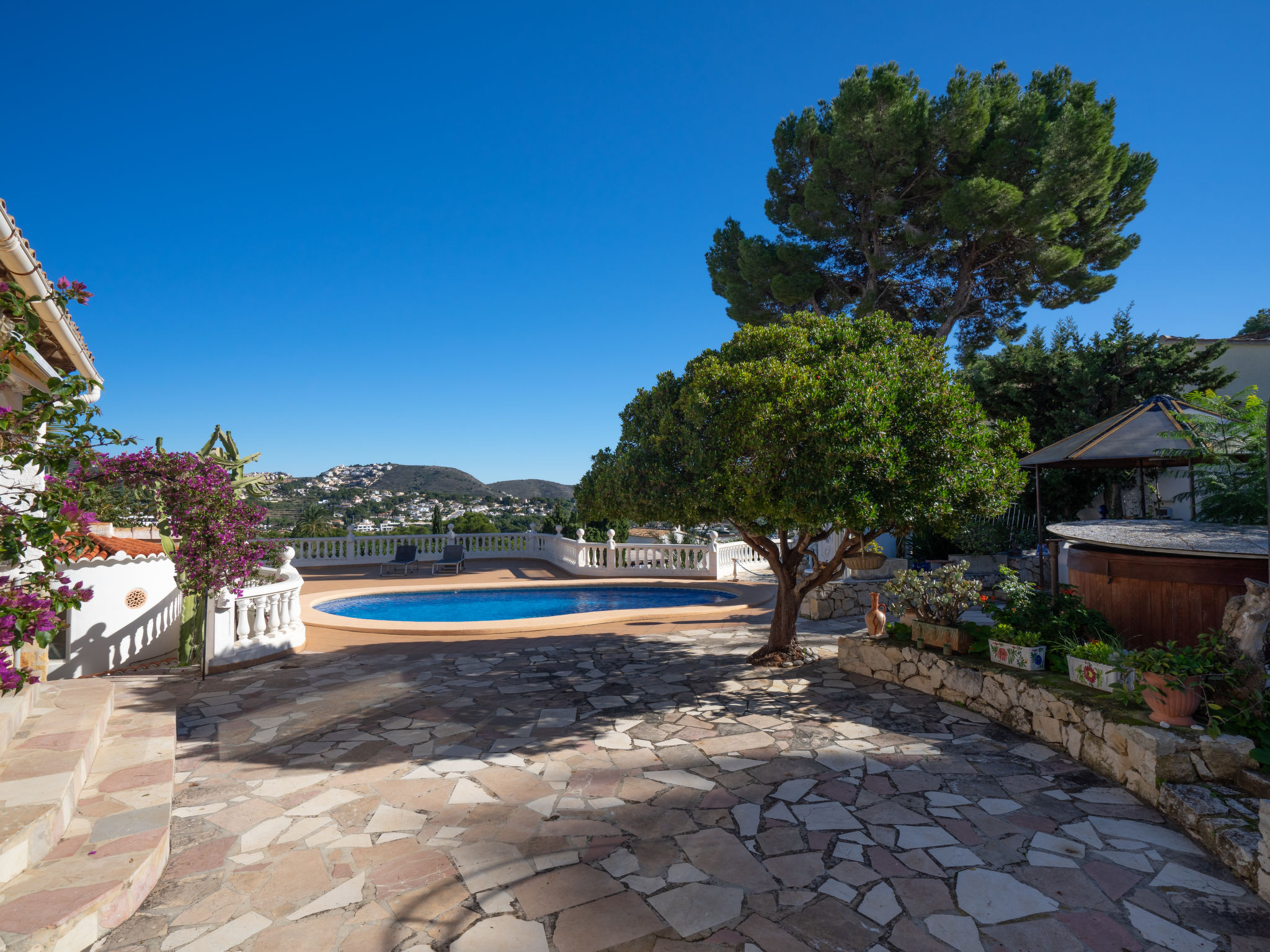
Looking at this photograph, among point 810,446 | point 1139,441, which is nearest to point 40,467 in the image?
point 810,446

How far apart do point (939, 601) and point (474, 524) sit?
67.5 ft

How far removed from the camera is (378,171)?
14375mm

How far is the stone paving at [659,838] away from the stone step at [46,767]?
Result: 0.65 metres

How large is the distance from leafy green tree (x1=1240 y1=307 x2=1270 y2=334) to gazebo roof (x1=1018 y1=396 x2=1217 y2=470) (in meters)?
27.6

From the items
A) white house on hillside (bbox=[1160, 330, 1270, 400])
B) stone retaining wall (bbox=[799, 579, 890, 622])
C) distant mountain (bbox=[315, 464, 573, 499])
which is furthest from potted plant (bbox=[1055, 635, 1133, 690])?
distant mountain (bbox=[315, 464, 573, 499])

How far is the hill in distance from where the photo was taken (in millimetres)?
57906

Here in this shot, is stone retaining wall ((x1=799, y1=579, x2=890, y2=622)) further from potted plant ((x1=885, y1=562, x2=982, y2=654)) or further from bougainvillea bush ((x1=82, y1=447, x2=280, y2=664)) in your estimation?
bougainvillea bush ((x1=82, y1=447, x2=280, y2=664))

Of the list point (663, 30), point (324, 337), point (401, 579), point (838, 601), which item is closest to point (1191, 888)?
point (838, 601)

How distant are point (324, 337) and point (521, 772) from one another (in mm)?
30948

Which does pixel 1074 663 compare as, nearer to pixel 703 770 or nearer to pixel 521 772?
pixel 703 770

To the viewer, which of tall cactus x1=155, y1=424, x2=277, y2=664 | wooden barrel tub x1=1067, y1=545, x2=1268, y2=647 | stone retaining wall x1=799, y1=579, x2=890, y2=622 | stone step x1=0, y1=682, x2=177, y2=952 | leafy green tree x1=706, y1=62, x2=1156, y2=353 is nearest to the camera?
stone step x1=0, y1=682, x2=177, y2=952

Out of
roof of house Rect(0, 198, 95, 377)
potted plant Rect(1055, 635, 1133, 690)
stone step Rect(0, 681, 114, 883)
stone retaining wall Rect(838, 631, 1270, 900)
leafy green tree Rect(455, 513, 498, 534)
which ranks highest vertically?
roof of house Rect(0, 198, 95, 377)

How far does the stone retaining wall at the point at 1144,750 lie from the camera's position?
11.5 ft

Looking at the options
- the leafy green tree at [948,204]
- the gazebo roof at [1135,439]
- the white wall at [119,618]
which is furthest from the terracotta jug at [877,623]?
the leafy green tree at [948,204]
